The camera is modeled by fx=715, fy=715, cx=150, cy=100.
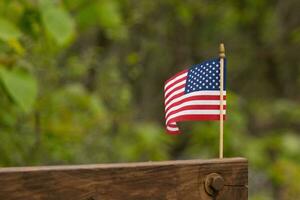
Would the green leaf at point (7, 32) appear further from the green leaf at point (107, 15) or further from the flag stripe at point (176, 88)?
the green leaf at point (107, 15)

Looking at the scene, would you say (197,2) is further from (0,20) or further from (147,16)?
(0,20)

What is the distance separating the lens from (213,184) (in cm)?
216

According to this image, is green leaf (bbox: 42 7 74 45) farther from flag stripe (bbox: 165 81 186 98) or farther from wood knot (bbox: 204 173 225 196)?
wood knot (bbox: 204 173 225 196)

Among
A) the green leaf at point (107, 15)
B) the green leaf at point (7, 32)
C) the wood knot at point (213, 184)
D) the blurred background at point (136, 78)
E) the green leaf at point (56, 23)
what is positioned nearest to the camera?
the wood knot at point (213, 184)

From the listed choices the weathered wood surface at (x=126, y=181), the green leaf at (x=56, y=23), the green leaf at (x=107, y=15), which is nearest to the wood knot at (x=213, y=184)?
the weathered wood surface at (x=126, y=181)

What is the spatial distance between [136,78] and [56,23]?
10.2 ft

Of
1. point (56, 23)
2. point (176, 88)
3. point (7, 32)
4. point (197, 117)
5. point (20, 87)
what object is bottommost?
point (197, 117)

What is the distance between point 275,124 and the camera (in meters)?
9.18

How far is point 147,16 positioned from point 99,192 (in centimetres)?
540

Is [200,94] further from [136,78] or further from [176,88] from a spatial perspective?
[136,78]

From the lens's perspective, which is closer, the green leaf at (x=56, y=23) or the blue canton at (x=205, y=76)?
the blue canton at (x=205, y=76)

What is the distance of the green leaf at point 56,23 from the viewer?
335 centimetres

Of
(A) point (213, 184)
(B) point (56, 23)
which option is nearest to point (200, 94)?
(A) point (213, 184)

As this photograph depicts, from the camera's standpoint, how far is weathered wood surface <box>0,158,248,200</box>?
186 cm
